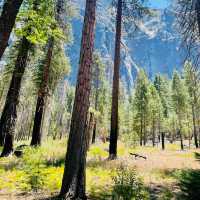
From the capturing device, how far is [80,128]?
6.34 metres

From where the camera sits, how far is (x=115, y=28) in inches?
639

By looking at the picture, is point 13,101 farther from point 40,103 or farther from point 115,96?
point 115,96

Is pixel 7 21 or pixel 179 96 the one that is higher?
pixel 179 96

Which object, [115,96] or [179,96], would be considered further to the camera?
[179,96]

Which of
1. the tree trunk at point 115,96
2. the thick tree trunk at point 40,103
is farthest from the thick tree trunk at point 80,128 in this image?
the thick tree trunk at point 40,103

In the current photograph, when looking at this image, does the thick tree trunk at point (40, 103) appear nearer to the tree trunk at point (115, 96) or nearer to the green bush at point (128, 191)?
the tree trunk at point (115, 96)

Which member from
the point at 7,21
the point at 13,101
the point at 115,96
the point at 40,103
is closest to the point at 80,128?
the point at 7,21

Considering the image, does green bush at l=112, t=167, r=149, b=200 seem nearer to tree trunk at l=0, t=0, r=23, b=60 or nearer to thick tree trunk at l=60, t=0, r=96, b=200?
thick tree trunk at l=60, t=0, r=96, b=200

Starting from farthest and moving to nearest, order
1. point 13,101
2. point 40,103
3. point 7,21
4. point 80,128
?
point 40,103, point 13,101, point 80,128, point 7,21

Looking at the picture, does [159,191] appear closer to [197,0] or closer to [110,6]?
[197,0]

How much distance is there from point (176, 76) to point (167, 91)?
906cm

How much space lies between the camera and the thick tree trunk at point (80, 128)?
5.97m

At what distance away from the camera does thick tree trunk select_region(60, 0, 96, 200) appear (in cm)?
597

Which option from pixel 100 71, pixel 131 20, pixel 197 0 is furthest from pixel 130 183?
pixel 100 71
